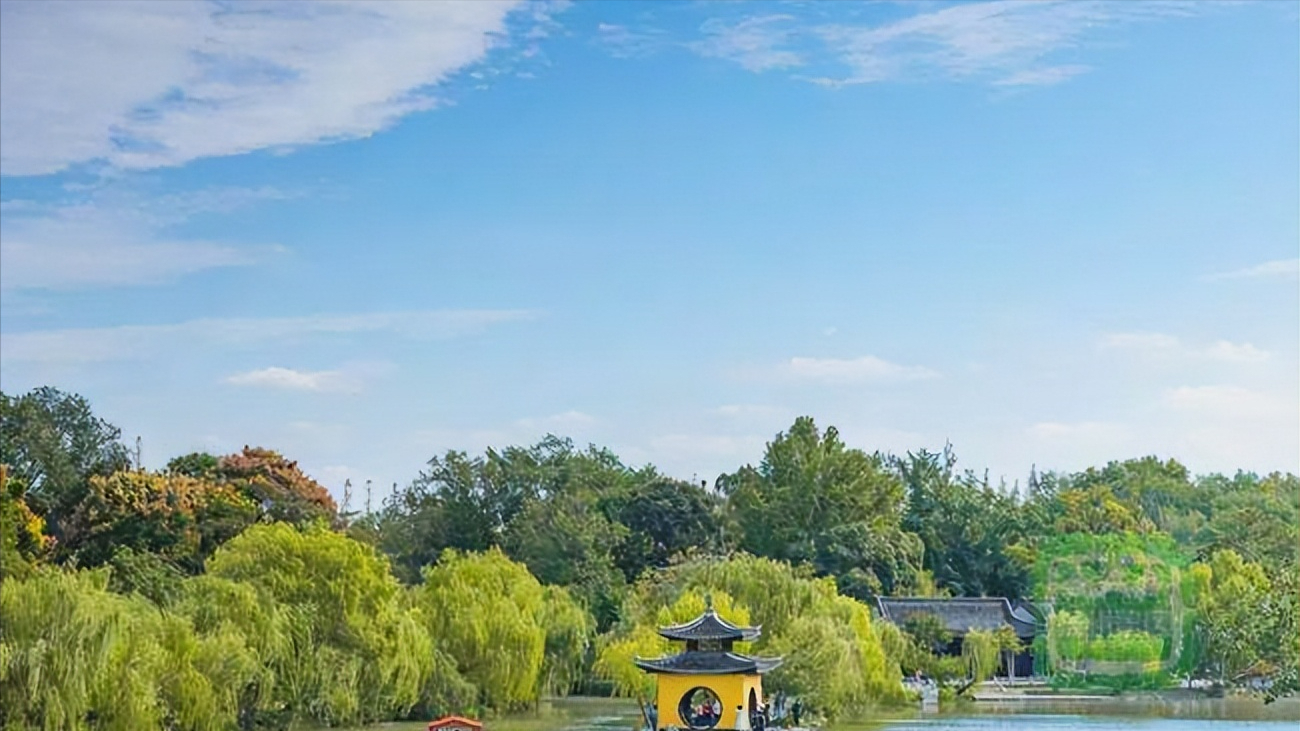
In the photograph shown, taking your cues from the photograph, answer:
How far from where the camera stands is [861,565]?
28.1 meters

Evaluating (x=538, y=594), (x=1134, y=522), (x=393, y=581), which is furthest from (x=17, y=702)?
(x=1134, y=522)

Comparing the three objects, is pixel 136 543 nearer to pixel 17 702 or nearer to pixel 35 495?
pixel 35 495

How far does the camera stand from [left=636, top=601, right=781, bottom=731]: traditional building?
42.8 feet

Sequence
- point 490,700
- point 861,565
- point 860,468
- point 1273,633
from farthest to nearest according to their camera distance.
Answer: point 860,468, point 861,565, point 1273,633, point 490,700

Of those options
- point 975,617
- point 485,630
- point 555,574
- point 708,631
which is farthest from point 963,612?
point 708,631

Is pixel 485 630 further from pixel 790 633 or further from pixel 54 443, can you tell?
pixel 54 443

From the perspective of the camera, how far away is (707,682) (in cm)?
1311

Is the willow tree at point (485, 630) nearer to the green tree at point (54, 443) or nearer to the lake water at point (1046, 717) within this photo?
the lake water at point (1046, 717)

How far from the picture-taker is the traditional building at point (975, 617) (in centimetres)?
2627

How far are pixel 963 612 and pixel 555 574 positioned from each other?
691 centimetres

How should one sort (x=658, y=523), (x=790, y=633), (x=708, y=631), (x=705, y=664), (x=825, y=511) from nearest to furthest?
(x=705, y=664), (x=708, y=631), (x=790, y=633), (x=658, y=523), (x=825, y=511)

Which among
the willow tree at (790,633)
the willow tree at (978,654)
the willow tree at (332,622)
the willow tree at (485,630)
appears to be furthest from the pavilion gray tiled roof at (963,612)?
the willow tree at (332,622)

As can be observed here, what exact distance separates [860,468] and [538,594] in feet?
39.1

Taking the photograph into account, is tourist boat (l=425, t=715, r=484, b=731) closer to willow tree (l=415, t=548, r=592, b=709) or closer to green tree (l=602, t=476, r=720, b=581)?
willow tree (l=415, t=548, r=592, b=709)
